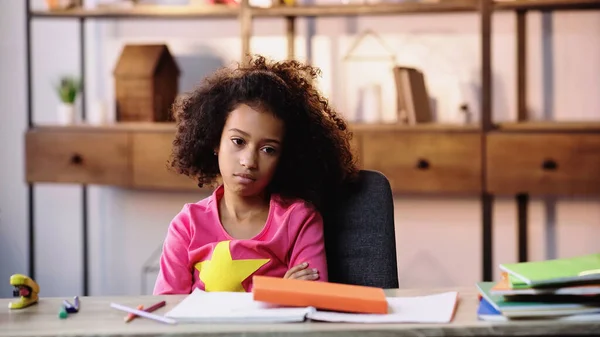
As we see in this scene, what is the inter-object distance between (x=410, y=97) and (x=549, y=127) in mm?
506

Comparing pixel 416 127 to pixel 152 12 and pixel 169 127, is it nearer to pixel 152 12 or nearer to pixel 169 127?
pixel 169 127

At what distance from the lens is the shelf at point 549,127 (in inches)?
119

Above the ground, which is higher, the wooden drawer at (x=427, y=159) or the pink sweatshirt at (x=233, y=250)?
the wooden drawer at (x=427, y=159)

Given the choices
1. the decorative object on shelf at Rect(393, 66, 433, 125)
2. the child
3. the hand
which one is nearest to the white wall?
the decorative object on shelf at Rect(393, 66, 433, 125)

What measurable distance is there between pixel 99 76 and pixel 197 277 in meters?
2.39

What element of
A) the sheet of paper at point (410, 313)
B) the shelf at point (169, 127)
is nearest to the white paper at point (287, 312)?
the sheet of paper at point (410, 313)

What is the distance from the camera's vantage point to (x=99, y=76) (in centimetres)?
382

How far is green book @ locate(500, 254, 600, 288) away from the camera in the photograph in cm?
111

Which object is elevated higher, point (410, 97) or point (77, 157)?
point (410, 97)

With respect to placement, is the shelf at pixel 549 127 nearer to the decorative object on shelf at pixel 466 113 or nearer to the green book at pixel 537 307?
the decorative object on shelf at pixel 466 113

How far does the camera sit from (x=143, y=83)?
3414mm

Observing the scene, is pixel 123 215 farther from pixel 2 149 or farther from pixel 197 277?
pixel 197 277

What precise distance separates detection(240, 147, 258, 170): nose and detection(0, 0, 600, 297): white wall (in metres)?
2.05

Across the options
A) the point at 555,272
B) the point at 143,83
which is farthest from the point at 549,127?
the point at 555,272
